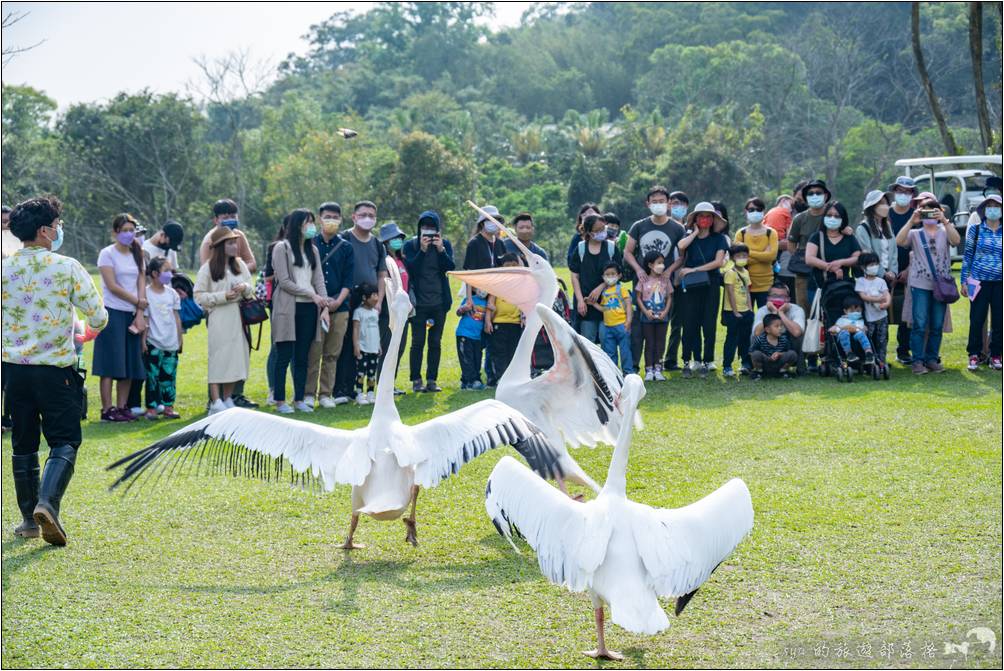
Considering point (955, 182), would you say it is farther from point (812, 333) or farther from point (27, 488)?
point (27, 488)

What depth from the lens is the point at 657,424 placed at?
9.41 m

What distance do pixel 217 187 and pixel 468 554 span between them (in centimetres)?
Result: 3318

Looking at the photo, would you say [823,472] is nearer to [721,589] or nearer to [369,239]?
[721,589]

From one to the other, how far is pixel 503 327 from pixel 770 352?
2.69 meters

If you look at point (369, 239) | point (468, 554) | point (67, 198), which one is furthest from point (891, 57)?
point (468, 554)

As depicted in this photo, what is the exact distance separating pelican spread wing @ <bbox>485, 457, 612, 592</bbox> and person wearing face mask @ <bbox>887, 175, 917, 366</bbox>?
26.3ft

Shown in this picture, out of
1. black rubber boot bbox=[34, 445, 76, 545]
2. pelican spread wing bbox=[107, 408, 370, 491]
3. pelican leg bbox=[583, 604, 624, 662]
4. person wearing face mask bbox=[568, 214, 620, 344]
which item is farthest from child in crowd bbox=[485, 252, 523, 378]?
pelican leg bbox=[583, 604, 624, 662]

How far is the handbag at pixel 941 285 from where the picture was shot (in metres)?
11.4

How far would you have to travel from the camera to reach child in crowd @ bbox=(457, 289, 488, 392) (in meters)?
11.2

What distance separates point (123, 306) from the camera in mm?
10039

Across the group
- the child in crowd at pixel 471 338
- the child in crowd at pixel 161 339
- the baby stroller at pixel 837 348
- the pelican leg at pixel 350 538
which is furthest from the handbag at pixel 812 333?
the pelican leg at pixel 350 538

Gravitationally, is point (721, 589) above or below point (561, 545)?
below

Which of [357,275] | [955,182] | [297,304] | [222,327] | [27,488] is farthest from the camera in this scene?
[955,182]

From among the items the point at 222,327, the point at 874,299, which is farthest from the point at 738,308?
the point at 222,327
